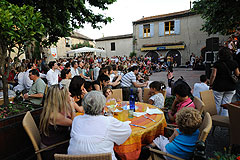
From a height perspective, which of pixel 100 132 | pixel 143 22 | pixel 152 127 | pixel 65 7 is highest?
pixel 143 22

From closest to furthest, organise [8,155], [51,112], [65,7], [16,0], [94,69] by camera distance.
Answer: [51,112]
[8,155]
[16,0]
[65,7]
[94,69]

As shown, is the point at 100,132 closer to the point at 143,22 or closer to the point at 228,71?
the point at 228,71

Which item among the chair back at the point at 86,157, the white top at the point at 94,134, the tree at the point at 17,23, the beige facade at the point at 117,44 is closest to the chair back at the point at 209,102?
the white top at the point at 94,134

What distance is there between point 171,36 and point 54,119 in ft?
71.0

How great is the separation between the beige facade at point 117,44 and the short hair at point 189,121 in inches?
973

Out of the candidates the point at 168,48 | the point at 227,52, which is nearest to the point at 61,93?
the point at 227,52

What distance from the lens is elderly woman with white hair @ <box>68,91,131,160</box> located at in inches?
63.3

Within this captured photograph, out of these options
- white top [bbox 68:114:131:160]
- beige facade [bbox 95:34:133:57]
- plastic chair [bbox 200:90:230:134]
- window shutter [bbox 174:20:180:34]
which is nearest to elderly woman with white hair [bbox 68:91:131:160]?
white top [bbox 68:114:131:160]

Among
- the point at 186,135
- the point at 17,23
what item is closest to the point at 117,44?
the point at 17,23

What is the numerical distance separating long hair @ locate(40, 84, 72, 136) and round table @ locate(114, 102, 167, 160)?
0.90 meters

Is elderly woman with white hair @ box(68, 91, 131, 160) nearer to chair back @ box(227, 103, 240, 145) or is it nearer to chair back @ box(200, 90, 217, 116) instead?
chair back @ box(227, 103, 240, 145)

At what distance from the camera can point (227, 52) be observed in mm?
3691

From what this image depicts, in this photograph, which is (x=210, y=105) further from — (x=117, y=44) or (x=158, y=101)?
(x=117, y=44)

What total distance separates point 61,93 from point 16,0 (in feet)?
15.1
